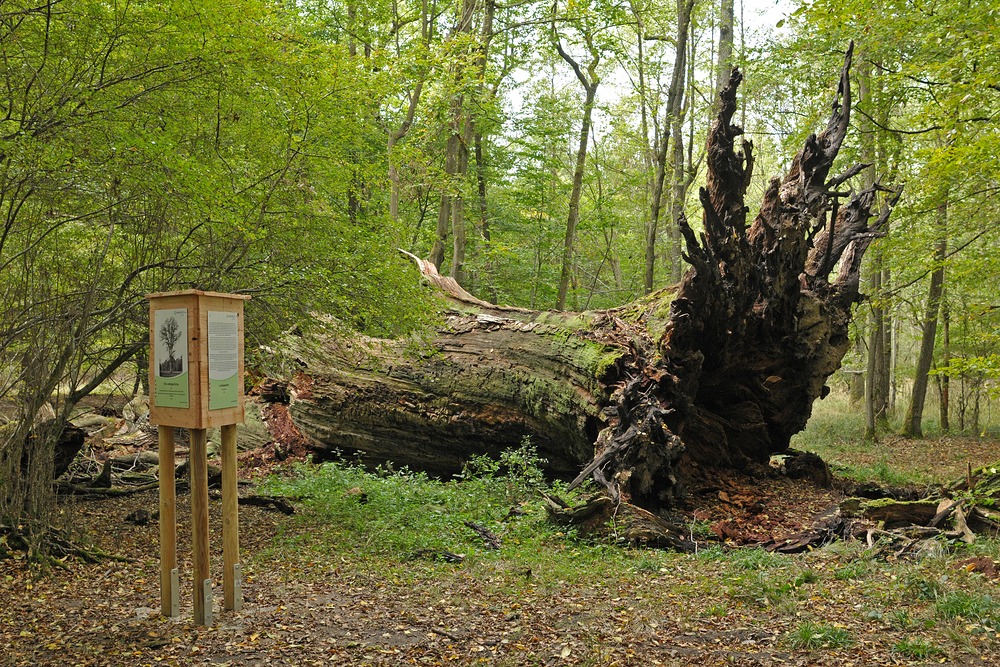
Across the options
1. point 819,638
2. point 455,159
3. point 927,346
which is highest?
point 455,159

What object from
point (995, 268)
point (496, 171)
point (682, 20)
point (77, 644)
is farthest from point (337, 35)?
point (77, 644)

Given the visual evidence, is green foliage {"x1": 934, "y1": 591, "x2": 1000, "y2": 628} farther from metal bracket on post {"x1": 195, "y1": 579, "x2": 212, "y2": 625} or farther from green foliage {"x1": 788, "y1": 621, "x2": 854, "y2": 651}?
metal bracket on post {"x1": 195, "y1": 579, "x2": 212, "y2": 625}

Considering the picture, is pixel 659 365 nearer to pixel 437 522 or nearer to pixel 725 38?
pixel 437 522

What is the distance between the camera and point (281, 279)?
6.95m

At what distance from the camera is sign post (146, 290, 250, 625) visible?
4676 mm

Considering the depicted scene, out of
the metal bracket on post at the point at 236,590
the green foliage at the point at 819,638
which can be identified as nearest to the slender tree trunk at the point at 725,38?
the green foliage at the point at 819,638

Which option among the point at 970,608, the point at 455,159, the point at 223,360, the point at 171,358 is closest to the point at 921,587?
the point at 970,608

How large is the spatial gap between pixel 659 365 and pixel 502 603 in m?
4.13

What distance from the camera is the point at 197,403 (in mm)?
4660

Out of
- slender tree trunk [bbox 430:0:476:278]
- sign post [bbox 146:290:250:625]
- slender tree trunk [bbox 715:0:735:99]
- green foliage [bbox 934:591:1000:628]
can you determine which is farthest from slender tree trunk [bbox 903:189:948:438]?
sign post [bbox 146:290:250:625]

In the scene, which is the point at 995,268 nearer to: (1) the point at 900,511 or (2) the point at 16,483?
(1) the point at 900,511

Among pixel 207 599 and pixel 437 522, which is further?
Result: pixel 437 522

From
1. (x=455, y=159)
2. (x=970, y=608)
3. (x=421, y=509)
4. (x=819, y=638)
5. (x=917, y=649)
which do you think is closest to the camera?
(x=917, y=649)

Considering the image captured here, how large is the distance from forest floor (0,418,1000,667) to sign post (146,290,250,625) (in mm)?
289
